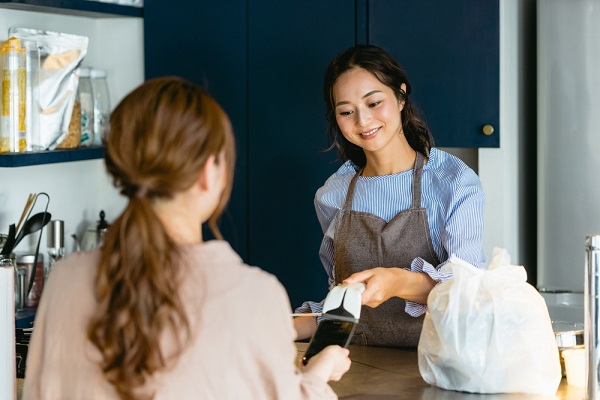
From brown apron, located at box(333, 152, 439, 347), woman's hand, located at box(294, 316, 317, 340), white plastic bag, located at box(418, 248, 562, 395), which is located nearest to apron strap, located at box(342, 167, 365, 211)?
brown apron, located at box(333, 152, 439, 347)

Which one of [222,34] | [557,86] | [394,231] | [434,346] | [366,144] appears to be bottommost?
[434,346]

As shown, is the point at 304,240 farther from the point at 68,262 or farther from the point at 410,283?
the point at 68,262

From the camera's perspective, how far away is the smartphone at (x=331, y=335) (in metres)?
1.55

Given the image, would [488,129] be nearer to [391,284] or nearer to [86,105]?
[391,284]

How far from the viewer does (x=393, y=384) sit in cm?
171

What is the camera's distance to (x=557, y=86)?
9.28 ft

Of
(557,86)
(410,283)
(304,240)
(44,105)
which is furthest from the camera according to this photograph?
(304,240)

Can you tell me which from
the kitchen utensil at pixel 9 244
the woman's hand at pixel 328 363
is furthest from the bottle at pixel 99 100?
the woman's hand at pixel 328 363

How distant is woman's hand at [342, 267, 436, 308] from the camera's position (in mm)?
1849

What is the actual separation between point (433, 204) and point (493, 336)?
68 centimetres

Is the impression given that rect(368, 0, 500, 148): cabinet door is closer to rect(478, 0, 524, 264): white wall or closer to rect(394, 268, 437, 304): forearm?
rect(478, 0, 524, 264): white wall

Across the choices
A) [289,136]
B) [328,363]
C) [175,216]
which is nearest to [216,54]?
[289,136]

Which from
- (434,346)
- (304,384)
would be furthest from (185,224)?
(434,346)

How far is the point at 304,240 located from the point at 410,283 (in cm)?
110
